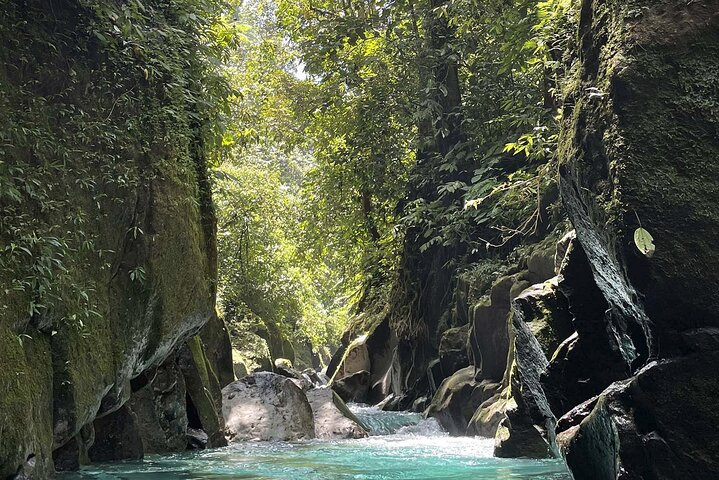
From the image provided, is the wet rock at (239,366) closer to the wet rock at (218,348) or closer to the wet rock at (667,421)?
the wet rock at (218,348)

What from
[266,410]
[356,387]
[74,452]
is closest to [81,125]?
[74,452]

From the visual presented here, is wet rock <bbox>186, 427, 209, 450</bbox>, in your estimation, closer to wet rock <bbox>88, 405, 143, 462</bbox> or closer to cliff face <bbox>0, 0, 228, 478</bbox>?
wet rock <bbox>88, 405, 143, 462</bbox>

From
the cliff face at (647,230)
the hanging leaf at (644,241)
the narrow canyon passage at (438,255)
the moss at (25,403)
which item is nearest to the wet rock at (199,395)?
the narrow canyon passage at (438,255)

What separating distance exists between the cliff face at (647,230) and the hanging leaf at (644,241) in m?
0.09

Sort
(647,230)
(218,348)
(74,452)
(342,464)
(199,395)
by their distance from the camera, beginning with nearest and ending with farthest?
1. (647,230)
2. (74,452)
3. (342,464)
4. (199,395)
5. (218,348)

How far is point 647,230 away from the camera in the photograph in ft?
13.5

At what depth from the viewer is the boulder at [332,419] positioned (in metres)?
11.2

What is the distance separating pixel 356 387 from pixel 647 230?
48.6 ft

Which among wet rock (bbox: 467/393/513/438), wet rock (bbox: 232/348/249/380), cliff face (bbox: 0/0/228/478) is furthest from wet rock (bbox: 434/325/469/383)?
cliff face (bbox: 0/0/228/478)

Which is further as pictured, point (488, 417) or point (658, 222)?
point (488, 417)

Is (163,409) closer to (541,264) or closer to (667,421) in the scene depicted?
(541,264)

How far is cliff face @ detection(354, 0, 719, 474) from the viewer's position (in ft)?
13.0

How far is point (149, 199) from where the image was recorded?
673 cm

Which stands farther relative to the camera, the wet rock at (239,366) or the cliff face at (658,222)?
the wet rock at (239,366)
